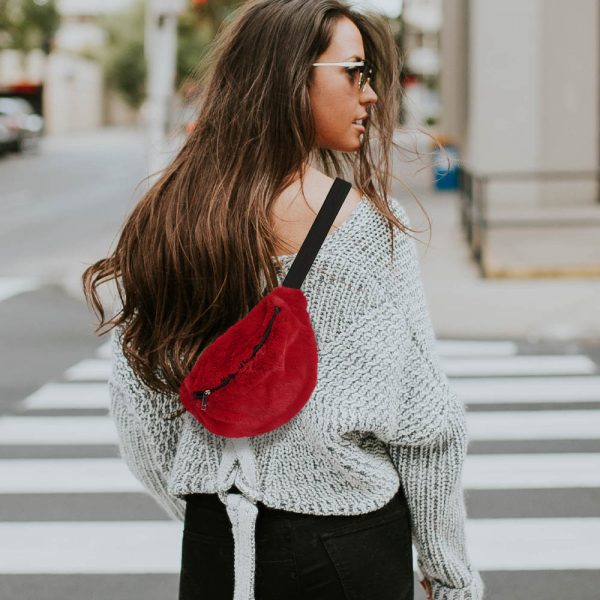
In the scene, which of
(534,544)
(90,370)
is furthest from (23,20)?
(534,544)

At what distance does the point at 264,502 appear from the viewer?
1.79 meters

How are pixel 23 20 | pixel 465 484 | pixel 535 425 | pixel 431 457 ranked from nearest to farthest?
pixel 431 457 → pixel 465 484 → pixel 535 425 → pixel 23 20

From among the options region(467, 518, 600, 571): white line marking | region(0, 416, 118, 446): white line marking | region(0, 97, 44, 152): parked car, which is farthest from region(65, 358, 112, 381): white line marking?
region(0, 97, 44, 152): parked car

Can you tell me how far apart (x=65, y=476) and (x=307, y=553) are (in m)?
4.21

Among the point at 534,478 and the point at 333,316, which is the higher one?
the point at 333,316

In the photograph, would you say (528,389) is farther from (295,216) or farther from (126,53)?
(126,53)

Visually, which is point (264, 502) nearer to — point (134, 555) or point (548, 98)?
point (134, 555)

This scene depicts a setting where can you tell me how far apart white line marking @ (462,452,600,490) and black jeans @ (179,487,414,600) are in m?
3.72

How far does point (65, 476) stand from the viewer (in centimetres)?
578

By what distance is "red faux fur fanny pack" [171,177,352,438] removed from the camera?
5.68ft

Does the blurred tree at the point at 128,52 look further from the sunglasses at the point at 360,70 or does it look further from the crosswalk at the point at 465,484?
the sunglasses at the point at 360,70

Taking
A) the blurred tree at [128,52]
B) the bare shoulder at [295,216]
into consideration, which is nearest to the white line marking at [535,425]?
the bare shoulder at [295,216]

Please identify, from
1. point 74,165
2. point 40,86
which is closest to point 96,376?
point 74,165

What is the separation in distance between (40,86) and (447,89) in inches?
1776
